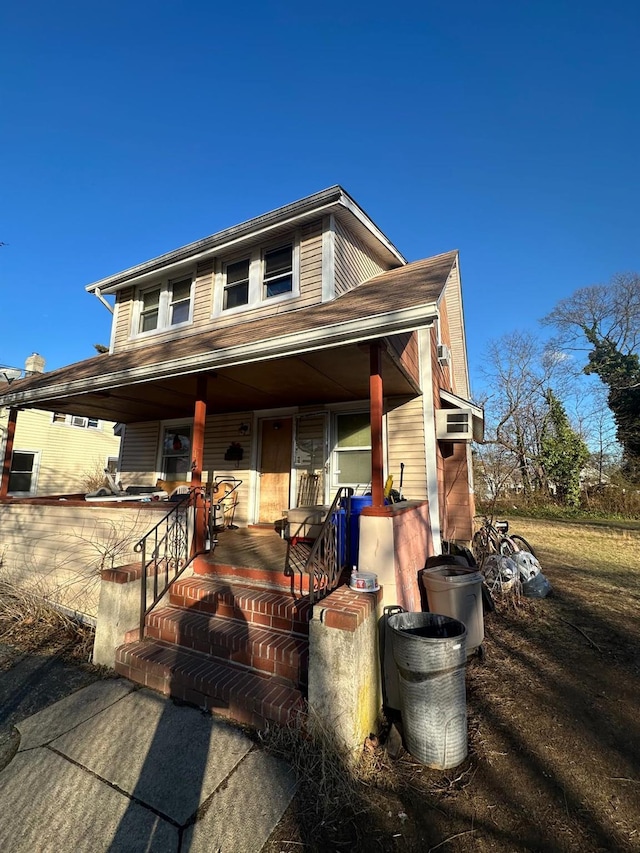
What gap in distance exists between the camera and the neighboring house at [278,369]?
5230mm

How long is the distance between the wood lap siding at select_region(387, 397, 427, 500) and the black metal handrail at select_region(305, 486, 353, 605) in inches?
88.3

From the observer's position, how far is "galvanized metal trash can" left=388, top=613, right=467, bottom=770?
2619 millimetres

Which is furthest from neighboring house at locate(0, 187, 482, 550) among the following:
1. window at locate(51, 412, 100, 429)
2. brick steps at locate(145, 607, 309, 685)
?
window at locate(51, 412, 100, 429)

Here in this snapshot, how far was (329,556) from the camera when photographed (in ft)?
12.6

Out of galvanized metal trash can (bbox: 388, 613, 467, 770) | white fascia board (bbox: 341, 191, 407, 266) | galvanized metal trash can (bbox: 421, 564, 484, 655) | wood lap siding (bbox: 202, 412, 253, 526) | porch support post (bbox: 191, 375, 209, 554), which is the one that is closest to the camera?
galvanized metal trash can (bbox: 388, 613, 467, 770)

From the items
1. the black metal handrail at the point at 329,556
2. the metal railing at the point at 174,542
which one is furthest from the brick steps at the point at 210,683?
the black metal handrail at the point at 329,556

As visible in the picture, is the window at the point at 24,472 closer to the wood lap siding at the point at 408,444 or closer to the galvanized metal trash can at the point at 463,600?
the wood lap siding at the point at 408,444

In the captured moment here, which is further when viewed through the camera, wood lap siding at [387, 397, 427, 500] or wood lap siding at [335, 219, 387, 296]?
wood lap siding at [335, 219, 387, 296]

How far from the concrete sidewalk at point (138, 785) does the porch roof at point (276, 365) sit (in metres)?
3.72

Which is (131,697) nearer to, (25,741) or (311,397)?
(25,741)

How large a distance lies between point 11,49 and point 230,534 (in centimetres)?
1251

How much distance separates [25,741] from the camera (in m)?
2.80

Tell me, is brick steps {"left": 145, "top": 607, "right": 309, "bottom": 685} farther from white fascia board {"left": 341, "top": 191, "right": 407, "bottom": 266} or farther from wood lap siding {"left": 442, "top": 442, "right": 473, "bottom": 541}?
wood lap siding {"left": 442, "top": 442, "right": 473, "bottom": 541}

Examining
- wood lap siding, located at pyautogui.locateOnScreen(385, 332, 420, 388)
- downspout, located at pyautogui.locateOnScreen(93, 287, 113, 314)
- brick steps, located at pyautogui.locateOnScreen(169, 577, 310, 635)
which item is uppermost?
downspout, located at pyautogui.locateOnScreen(93, 287, 113, 314)
